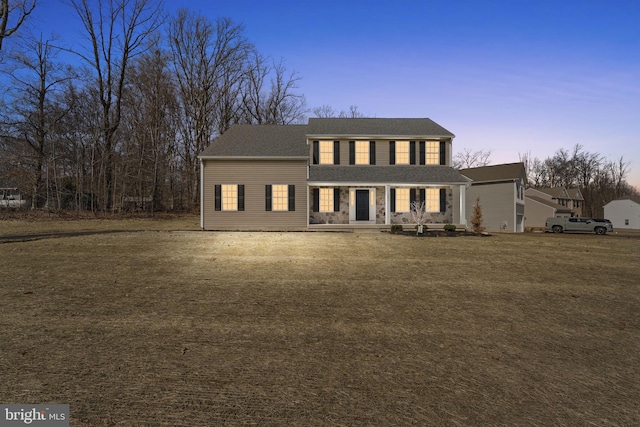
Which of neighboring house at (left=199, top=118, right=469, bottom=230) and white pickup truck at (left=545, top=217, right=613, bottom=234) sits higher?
neighboring house at (left=199, top=118, right=469, bottom=230)

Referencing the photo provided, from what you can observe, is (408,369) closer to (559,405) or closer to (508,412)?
(508,412)

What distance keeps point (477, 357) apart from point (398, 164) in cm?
1863

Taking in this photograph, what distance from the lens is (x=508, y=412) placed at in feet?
11.2

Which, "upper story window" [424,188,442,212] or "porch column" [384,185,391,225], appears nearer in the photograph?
"porch column" [384,185,391,225]

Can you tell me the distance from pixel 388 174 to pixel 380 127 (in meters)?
3.92

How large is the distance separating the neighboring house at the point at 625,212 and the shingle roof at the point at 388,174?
5768 cm

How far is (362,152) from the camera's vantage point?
22.4 metres

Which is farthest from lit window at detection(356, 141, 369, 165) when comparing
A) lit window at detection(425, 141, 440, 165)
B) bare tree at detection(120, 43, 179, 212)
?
bare tree at detection(120, 43, 179, 212)

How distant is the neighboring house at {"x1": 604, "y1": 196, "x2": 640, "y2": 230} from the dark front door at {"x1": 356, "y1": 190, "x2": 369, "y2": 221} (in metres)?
61.2

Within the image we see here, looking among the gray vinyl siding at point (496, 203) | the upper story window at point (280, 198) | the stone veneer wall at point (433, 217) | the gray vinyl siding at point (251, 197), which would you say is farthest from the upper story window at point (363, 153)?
the gray vinyl siding at point (496, 203)

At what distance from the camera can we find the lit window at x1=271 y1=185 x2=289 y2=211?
20.5 m

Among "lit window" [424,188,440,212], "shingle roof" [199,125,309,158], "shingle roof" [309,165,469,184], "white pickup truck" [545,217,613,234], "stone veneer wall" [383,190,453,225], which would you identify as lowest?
"white pickup truck" [545,217,613,234]

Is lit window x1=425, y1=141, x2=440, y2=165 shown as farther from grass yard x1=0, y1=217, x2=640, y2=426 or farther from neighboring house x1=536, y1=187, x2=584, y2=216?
neighboring house x1=536, y1=187, x2=584, y2=216

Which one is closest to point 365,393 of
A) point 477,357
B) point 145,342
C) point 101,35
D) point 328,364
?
point 328,364
